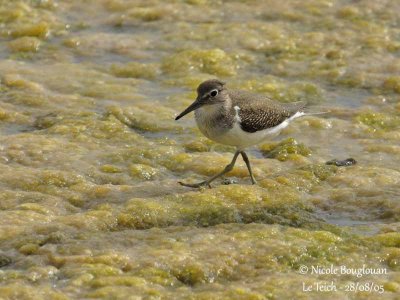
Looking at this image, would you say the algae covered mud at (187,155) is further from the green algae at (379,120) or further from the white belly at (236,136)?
the white belly at (236,136)

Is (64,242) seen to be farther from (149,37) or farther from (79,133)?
(149,37)

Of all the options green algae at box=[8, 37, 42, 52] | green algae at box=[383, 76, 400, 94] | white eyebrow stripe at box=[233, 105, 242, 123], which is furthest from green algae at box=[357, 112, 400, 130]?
green algae at box=[8, 37, 42, 52]

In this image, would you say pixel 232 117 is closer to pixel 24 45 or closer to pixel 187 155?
A: pixel 187 155

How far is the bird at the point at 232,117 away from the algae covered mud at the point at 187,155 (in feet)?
1.19

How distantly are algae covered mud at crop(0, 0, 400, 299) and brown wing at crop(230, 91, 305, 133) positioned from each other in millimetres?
474

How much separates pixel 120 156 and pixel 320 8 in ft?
14.2

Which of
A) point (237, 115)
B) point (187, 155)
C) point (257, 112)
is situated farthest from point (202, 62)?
point (237, 115)

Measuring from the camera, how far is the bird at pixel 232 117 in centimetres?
706

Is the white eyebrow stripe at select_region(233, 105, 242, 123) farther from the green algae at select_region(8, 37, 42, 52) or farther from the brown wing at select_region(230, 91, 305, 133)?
the green algae at select_region(8, 37, 42, 52)

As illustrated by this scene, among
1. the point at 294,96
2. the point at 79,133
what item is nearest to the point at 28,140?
the point at 79,133

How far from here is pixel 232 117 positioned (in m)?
7.07

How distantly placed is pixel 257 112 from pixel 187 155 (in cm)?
92

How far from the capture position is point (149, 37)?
10320mm

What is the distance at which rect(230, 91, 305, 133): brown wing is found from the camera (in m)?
7.16
